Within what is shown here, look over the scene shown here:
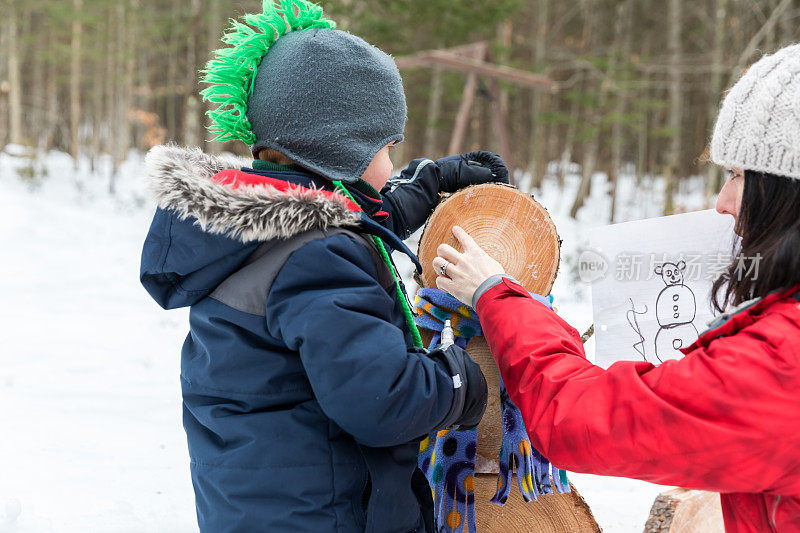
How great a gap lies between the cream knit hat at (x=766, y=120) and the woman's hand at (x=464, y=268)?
0.61 metres

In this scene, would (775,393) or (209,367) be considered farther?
(209,367)

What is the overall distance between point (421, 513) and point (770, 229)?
104 centimetres

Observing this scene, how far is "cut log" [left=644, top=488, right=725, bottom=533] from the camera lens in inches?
82.4

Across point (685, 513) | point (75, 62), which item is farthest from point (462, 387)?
point (75, 62)

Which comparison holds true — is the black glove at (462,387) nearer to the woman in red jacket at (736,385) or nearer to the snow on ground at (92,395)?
the woman in red jacket at (736,385)

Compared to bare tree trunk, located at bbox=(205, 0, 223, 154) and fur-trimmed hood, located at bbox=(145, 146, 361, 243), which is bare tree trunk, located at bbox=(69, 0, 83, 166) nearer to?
bare tree trunk, located at bbox=(205, 0, 223, 154)

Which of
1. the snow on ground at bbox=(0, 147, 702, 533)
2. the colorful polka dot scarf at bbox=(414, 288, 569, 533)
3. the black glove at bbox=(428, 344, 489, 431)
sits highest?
the black glove at bbox=(428, 344, 489, 431)

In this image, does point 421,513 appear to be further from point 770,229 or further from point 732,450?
point 770,229

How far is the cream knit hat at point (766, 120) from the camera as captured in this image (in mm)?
1105

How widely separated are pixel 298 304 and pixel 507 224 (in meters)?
0.82

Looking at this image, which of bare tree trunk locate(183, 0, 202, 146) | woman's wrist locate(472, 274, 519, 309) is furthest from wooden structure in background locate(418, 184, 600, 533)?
→ bare tree trunk locate(183, 0, 202, 146)

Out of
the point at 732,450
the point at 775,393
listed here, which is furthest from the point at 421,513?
the point at 775,393

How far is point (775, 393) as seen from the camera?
3.40 ft

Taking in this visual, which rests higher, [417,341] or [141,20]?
[141,20]
